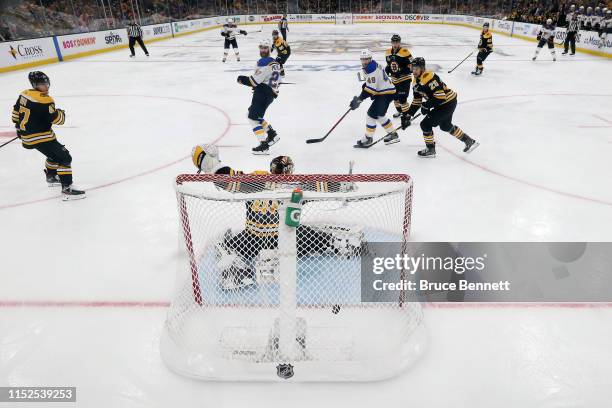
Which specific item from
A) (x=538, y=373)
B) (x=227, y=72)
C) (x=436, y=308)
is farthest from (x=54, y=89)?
(x=538, y=373)

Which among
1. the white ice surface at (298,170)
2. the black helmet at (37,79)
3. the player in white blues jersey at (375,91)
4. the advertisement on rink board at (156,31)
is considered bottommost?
the white ice surface at (298,170)

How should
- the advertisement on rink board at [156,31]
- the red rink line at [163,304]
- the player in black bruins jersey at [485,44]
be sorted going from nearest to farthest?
the red rink line at [163,304] → the player in black bruins jersey at [485,44] → the advertisement on rink board at [156,31]

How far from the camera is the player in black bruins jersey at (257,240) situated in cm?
256

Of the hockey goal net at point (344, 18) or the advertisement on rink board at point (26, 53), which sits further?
the hockey goal net at point (344, 18)

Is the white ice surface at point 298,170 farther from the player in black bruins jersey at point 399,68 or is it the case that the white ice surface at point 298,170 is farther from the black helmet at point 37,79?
the black helmet at point 37,79

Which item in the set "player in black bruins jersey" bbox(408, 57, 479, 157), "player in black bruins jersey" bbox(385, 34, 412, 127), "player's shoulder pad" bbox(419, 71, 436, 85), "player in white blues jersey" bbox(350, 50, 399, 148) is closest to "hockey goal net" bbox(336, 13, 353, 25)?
"player in black bruins jersey" bbox(385, 34, 412, 127)

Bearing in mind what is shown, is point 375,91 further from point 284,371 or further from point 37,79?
point 284,371

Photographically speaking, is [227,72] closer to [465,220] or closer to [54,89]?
[54,89]

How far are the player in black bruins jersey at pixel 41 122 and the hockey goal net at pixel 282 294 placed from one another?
195 centimetres

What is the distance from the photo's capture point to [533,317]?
2459mm

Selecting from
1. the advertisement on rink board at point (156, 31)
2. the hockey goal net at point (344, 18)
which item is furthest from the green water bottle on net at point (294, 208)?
the hockey goal net at point (344, 18)

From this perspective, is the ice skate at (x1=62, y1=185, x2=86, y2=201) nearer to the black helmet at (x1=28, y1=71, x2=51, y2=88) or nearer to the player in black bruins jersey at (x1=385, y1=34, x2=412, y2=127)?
the black helmet at (x1=28, y1=71, x2=51, y2=88)

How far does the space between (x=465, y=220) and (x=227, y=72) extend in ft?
29.4

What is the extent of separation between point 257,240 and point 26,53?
12.7 m
